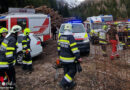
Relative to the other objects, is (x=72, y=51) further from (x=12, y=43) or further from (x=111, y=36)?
(x=111, y=36)

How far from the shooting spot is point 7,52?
3.41 metres

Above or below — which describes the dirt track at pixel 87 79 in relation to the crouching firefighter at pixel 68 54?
below

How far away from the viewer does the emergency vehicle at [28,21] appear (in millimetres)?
9594

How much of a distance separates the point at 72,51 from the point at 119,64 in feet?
11.3

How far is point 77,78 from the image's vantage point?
483 centimetres

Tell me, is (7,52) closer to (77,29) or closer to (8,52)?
(8,52)

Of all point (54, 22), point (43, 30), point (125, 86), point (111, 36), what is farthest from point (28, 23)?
point (54, 22)

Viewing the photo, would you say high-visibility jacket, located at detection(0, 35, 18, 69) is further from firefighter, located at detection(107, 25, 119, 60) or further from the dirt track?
firefighter, located at detection(107, 25, 119, 60)

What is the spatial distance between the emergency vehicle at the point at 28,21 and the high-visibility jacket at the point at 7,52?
258 inches

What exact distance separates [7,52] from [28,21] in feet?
23.4

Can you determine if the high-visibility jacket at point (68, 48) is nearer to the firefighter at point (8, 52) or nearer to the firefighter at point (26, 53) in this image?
the firefighter at point (8, 52)

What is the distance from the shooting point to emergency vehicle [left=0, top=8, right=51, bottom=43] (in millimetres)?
9594

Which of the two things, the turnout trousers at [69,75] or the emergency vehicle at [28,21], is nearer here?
the turnout trousers at [69,75]

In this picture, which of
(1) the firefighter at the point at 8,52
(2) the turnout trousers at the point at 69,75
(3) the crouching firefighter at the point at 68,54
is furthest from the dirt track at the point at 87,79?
(1) the firefighter at the point at 8,52
